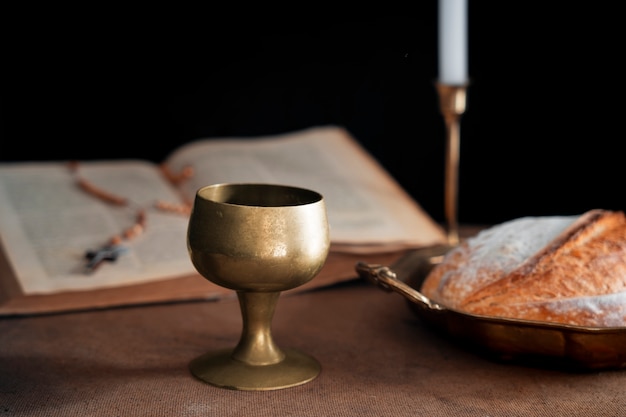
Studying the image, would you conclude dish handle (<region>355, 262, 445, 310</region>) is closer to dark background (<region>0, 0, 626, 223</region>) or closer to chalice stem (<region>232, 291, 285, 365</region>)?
chalice stem (<region>232, 291, 285, 365</region>)

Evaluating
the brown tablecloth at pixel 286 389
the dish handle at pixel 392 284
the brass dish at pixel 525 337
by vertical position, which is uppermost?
the dish handle at pixel 392 284

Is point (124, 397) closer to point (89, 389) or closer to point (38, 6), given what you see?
point (89, 389)

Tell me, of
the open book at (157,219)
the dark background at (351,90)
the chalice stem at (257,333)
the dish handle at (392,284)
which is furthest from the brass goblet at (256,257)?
the dark background at (351,90)

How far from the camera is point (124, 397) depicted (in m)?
0.92

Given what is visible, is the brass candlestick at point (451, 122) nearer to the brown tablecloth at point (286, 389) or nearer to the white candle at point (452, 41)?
the white candle at point (452, 41)

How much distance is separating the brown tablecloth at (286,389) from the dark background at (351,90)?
83cm

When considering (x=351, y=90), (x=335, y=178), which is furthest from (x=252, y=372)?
(x=351, y=90)

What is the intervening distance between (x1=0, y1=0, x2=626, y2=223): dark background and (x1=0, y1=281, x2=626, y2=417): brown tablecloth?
32.8 inches

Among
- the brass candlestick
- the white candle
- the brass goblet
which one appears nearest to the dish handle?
the brass goblet

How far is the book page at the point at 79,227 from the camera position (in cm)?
129

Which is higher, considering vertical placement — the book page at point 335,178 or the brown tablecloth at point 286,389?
the book page at point 335,178

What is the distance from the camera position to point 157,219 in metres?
1.47

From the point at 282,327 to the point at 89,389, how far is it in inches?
12.9

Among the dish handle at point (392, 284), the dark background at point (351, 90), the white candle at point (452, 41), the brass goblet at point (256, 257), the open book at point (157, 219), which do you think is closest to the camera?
the brass goblet at point (256, 257)
